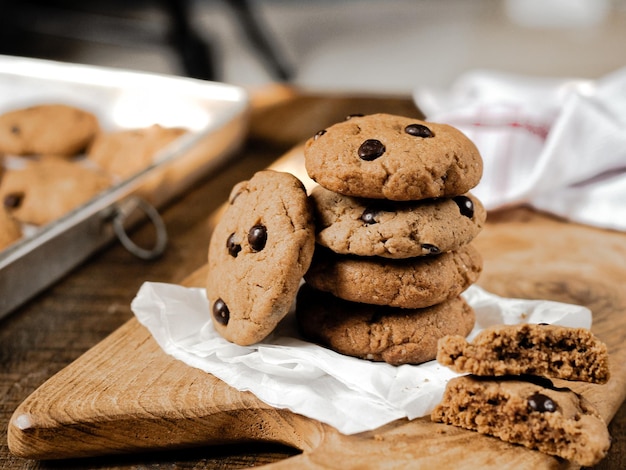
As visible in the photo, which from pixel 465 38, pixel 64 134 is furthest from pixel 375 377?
pixel 465 38

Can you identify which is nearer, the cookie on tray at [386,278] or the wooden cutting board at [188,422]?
the wooden cutting board at [188,422]

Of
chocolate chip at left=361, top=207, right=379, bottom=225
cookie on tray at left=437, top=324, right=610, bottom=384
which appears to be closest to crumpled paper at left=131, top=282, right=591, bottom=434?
cookie on tray at left=437, top=324, right=610, bottom=384

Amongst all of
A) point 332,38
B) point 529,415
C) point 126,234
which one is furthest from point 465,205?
point 332,38

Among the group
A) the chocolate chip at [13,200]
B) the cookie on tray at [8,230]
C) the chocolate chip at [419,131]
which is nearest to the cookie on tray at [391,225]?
the chocolate chip at [419,131]

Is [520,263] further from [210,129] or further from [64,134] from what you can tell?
[64,134]

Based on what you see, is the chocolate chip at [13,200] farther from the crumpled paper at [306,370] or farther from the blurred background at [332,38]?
the blurred background at [332,38]

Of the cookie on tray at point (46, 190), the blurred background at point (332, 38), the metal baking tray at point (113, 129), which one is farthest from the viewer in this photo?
the blurred background at point (332, 38)

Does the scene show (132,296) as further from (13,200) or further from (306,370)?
(306,370)
